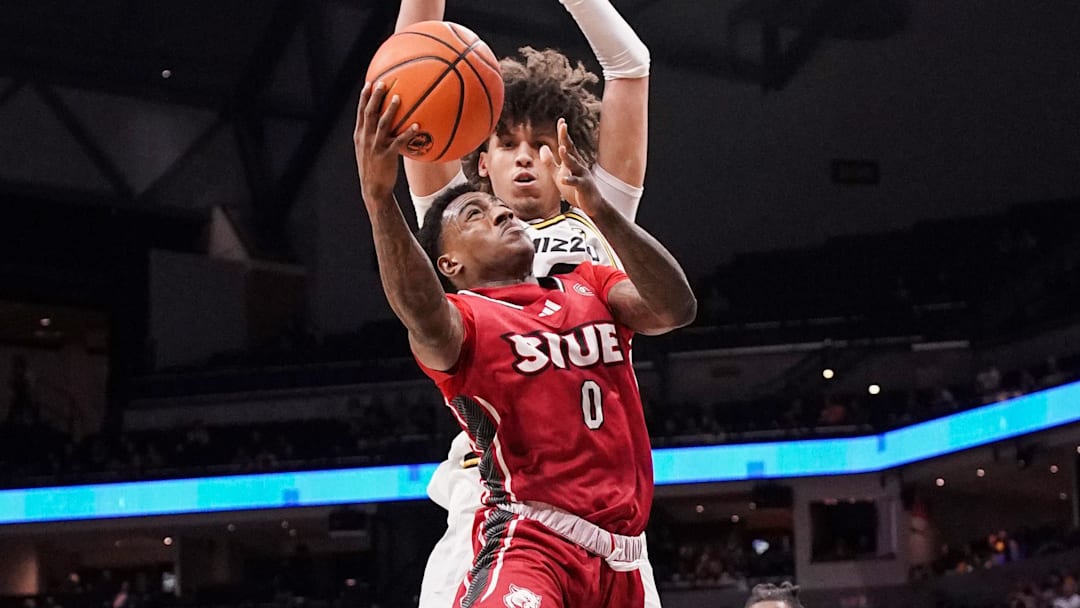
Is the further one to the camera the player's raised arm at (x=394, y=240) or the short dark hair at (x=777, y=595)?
the short dark hair at (x=777, y=595)

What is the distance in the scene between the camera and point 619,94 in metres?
3.73

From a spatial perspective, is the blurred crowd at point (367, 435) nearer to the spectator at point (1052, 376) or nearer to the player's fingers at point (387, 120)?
the spectator at point (1052, 376)

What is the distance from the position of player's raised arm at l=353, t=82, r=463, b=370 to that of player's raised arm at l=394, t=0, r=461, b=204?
2.82 ft

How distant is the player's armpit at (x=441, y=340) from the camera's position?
9.18ft

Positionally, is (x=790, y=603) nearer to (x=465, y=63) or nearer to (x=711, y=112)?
(x=465, y=63)

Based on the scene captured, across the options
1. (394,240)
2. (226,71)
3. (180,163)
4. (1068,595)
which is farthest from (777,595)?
(180,163)

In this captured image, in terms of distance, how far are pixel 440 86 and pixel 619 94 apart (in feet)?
3.17

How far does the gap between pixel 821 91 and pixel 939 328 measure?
156 inches

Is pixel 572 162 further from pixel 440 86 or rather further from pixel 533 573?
pixel 533 573

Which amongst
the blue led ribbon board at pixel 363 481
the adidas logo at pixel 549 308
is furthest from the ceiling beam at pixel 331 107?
the adidas logo at pixel 549 308

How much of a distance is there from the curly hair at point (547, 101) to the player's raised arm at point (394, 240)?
0.90 meters

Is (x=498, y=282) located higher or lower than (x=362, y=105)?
lower

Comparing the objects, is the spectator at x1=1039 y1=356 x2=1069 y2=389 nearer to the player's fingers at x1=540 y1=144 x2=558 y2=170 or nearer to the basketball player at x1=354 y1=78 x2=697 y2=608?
the player's fingers at x1=540 y1=144 x2=558 y2=170

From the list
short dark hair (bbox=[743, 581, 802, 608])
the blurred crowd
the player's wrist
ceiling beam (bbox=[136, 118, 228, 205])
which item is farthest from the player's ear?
ceiling beam (bbox=[136, 118, 228, 205])
